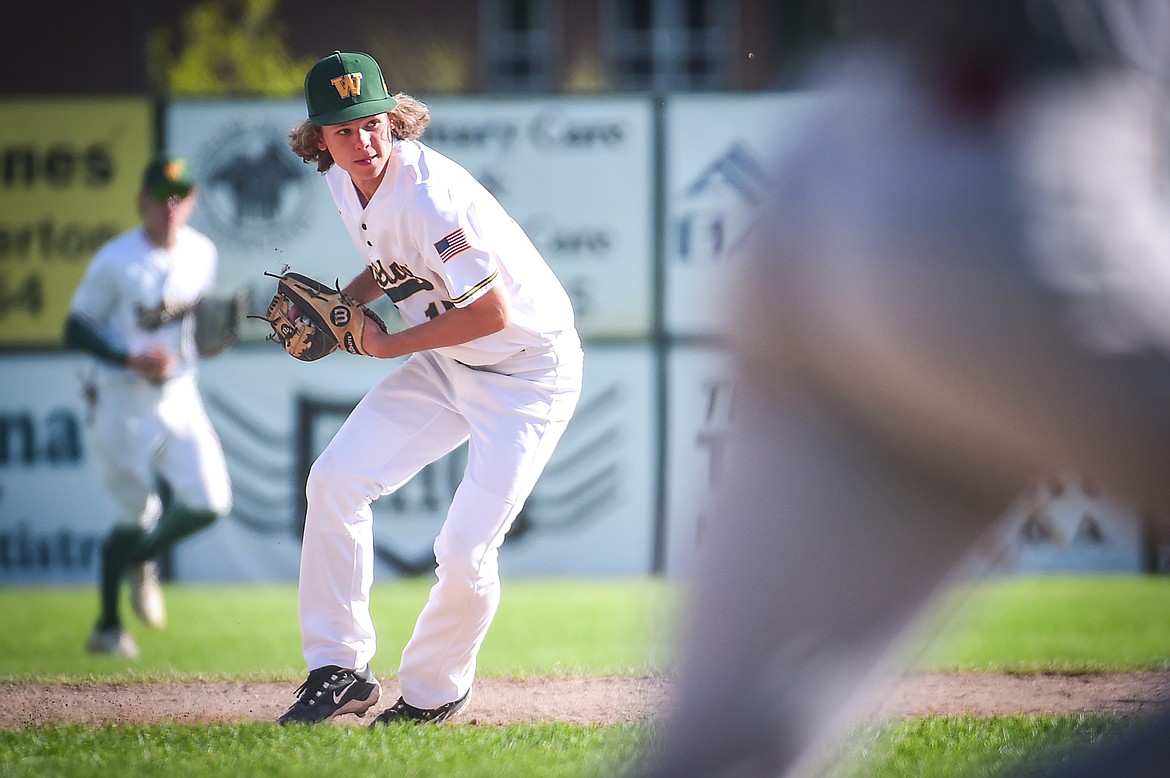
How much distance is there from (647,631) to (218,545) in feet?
11.6

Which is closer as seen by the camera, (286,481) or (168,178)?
(168,178)

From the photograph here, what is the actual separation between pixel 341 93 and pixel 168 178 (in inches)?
148

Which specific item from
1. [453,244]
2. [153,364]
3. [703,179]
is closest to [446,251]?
[453,244]

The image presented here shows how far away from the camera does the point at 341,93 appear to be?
4059 mm

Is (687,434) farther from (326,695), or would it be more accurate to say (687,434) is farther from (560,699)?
(326,695)

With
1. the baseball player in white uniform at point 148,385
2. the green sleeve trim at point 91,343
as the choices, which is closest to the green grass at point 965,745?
the baseball player in white uniform at point 148,385

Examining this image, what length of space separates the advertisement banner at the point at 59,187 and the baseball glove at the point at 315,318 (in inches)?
223

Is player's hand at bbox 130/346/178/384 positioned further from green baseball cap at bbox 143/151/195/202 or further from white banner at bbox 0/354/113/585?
white banner at bbox 0/354/113/585

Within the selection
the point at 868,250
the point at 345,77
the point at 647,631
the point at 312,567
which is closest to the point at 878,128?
the point at 868,250

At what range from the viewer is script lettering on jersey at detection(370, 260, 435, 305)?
433cm

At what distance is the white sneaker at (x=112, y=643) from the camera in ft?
22.6

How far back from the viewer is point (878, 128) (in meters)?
2.01

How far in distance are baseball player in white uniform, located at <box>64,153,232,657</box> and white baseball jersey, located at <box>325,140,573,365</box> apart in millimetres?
3229

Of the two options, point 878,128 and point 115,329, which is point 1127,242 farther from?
point 115,329
